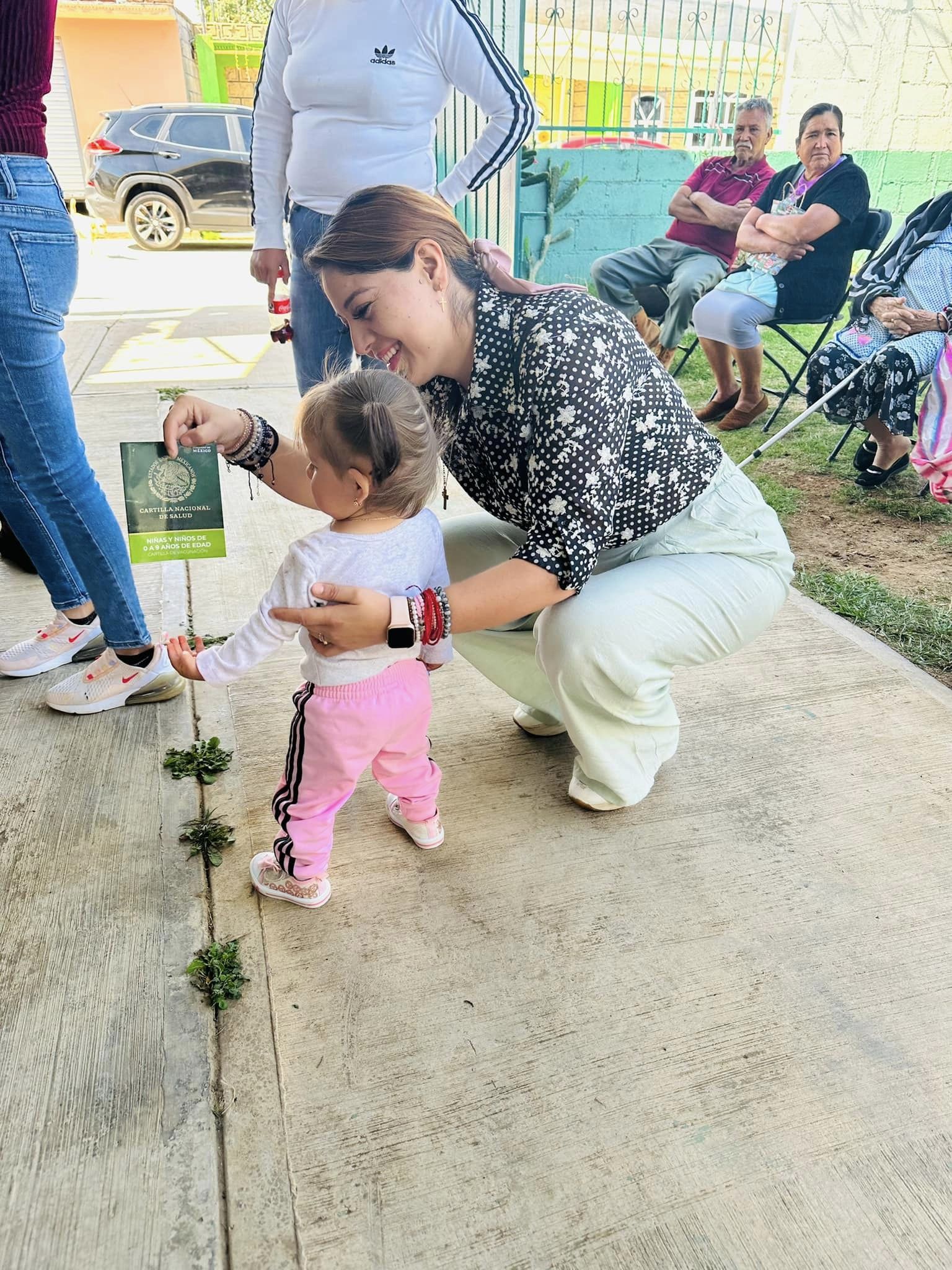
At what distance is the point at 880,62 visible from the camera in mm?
7758

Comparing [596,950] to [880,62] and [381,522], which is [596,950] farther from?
[880,62]

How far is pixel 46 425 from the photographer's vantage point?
6.84ft

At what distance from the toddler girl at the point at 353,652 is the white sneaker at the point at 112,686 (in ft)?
2.60

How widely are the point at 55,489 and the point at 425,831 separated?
1.20 m

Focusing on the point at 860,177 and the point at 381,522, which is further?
the point at 860,177

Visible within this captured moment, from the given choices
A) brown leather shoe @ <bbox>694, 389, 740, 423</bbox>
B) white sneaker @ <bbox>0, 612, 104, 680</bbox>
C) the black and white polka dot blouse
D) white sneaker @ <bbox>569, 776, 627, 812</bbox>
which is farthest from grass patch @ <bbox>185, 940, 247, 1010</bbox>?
brown leather shoe @ <bbox>694, 389, 740, 423</bbox>

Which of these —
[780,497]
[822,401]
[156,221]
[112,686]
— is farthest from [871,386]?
[156,221]

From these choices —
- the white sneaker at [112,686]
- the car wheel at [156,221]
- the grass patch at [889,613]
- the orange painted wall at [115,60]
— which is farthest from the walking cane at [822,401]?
→ the orange painted wall at [115,60]

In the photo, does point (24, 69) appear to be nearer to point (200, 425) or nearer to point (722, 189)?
point (200, 425)

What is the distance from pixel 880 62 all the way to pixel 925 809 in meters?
8.19

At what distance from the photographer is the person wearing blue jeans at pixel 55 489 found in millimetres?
1957

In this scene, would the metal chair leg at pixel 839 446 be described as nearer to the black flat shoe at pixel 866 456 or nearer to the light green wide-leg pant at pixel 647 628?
the black flat shoe at pixel 866 456

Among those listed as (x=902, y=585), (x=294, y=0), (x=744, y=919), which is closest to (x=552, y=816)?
(x=744, y=919)

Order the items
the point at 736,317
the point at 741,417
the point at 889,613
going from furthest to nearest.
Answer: the point at 741,417 < the point at 736,317 < the point at 889,613
